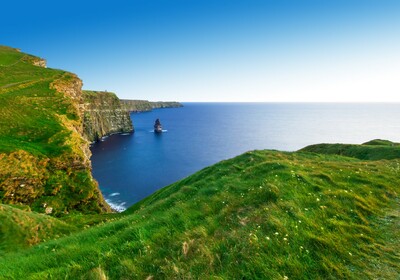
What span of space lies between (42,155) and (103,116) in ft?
480

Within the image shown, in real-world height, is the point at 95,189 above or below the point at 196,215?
below

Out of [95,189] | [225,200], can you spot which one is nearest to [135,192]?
[95,189]

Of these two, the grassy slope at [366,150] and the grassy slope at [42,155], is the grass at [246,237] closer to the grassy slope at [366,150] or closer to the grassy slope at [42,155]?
the grassy slope at [42,155]

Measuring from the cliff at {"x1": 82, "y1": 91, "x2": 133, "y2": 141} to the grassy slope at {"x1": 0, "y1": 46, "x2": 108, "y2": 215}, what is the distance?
91856 mm

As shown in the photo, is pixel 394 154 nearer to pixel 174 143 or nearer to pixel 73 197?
A: pixel 73 197

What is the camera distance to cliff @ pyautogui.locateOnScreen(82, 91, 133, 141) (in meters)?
143

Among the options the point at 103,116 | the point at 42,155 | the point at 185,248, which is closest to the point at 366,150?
the point at 185,248

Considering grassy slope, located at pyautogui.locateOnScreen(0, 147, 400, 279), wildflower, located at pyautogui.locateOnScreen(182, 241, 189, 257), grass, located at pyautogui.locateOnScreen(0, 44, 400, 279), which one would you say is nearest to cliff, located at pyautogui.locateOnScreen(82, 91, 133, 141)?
grass, located at pyautogui.locateOnScreen(0, 44, 400, 279)

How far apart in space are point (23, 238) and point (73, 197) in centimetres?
2005

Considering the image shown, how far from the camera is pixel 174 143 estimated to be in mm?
143125

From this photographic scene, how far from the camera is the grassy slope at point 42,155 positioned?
3030cm

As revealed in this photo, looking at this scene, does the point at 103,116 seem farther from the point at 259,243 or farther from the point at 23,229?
the point at 259,243

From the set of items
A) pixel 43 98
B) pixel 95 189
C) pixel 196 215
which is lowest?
pixel 95 189

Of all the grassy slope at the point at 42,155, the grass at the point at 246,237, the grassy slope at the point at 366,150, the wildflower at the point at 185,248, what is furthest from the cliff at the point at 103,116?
the wildflower at the point at 185,248
